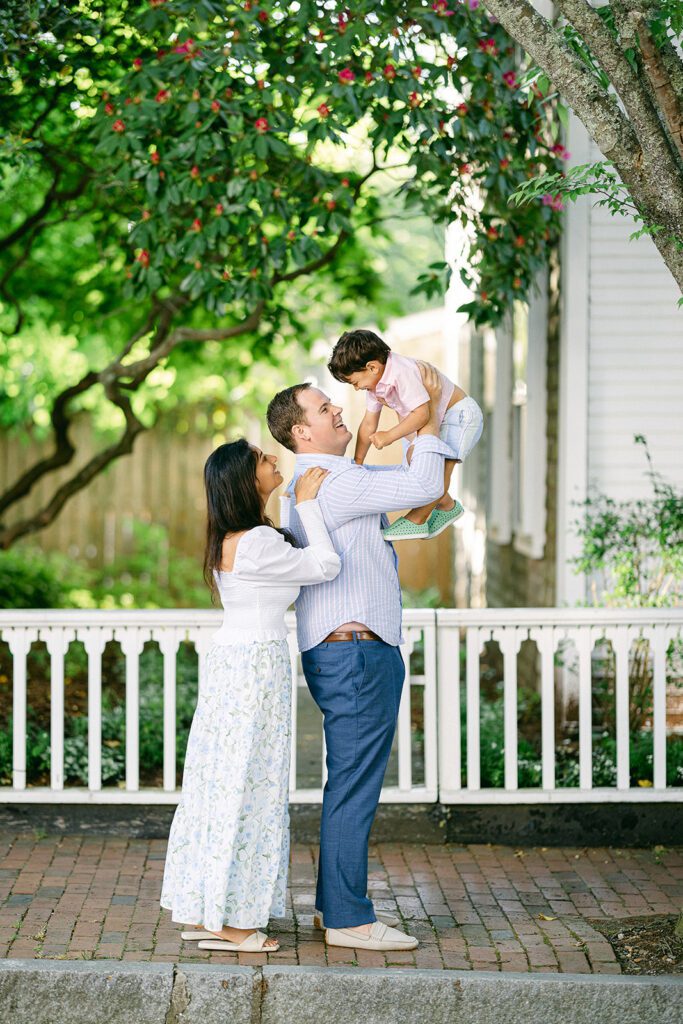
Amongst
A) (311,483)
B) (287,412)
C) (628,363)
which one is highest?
(628,363)

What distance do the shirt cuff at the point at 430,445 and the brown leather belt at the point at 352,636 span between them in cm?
65

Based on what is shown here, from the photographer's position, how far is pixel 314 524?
438 centimetres

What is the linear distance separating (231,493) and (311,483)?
11.1 inches

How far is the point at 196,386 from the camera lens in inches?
574

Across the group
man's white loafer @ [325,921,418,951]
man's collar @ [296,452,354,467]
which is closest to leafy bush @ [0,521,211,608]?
man's white loafer @ [325,921,418,951]

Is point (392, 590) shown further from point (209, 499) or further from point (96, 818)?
point (96, 818)

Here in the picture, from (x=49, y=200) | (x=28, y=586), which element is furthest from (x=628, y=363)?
(x=28, y=586)

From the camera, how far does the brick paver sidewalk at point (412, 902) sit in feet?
14.8

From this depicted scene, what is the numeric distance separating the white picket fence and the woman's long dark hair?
1564mm

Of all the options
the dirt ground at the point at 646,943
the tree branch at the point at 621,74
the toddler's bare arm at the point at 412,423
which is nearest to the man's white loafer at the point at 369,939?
the dirt ground at the point at 646,943

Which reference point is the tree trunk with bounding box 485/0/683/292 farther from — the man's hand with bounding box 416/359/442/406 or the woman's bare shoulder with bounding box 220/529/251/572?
the woman's bare shoulder with bounding box 220/529/251/572

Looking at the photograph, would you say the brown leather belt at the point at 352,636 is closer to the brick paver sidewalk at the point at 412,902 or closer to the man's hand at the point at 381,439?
the man's hand at the point at 381,439

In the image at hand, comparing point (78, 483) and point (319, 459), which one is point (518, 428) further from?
point (319, 459)

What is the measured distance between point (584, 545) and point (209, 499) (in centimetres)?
308
